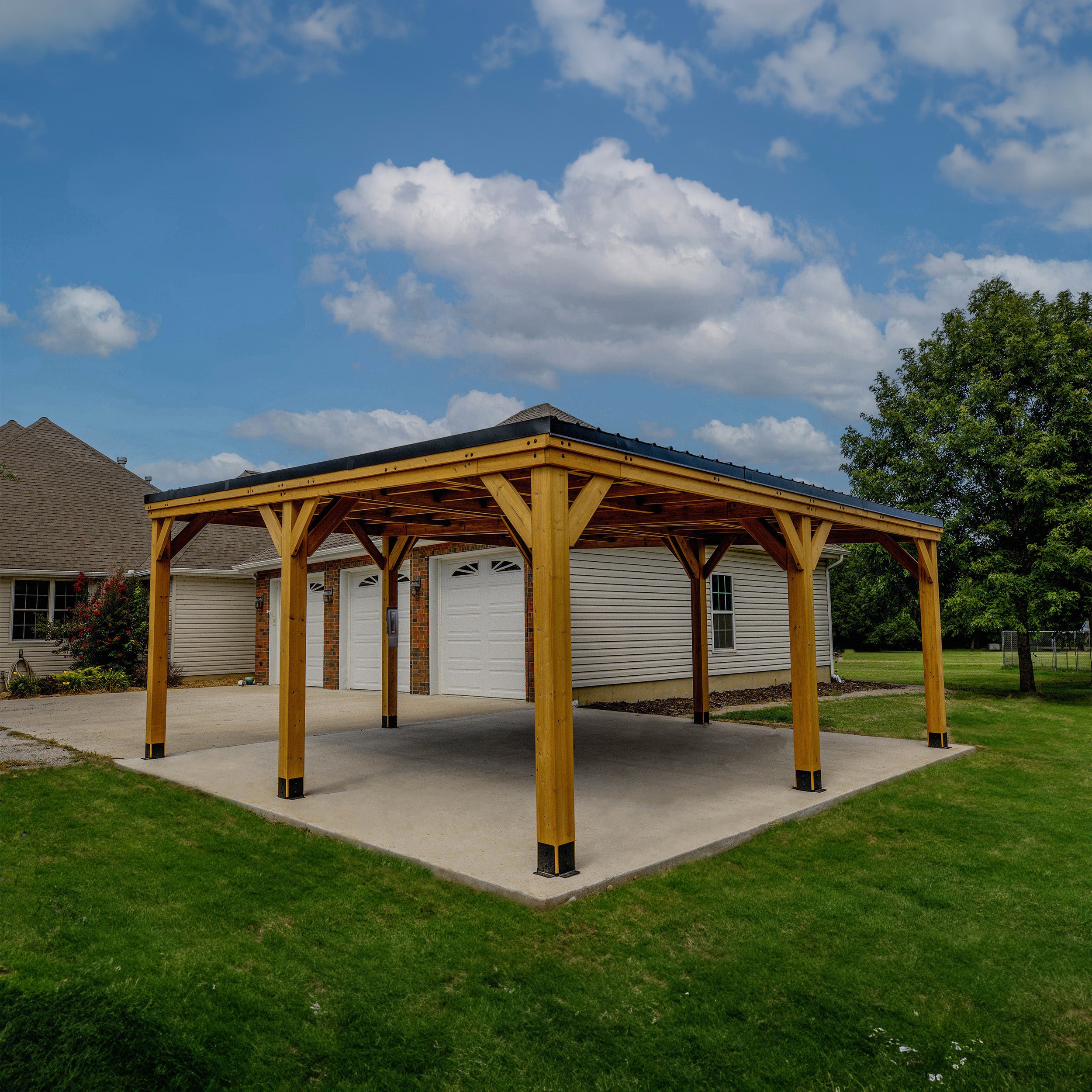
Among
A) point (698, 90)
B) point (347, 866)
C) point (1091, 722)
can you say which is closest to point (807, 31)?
point (698, 90)

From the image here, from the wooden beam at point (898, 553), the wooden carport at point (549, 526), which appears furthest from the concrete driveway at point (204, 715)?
the wooden beam at point (898, 553)

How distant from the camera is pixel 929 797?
6.66 metres

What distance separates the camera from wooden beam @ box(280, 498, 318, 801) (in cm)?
642

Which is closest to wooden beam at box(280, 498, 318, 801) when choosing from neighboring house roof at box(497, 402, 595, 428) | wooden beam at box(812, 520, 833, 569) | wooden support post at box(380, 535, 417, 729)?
wooden support post at box(380, 535, 417, 729)

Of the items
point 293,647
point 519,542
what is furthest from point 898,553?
point 293,647

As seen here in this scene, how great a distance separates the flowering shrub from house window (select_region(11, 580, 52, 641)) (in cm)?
44

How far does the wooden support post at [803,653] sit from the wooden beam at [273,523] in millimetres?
4362

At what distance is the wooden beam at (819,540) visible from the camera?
23.0ft

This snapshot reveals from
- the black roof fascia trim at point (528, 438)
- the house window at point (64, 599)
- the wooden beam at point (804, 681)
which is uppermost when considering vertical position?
the black roof fascia trim at point (528, 438)

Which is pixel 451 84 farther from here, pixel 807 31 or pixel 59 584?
pixel 59 584

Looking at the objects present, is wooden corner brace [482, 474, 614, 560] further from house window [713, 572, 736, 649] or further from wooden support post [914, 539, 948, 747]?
house window [713, 572, 736, 649]

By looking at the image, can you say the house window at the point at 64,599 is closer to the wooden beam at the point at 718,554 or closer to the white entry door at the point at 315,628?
the white entry door at the point at 315,628

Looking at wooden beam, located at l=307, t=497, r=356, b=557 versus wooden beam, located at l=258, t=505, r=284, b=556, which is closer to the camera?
wooden beam, located at l=307, t=497, r=356, b=557

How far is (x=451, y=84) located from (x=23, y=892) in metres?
13.4
